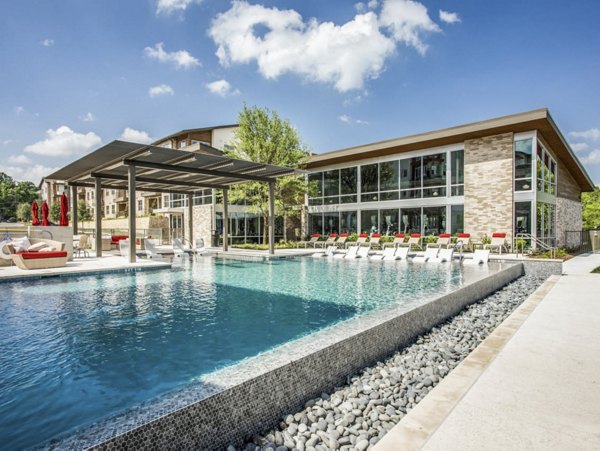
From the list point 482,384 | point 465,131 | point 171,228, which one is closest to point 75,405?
point 482,384

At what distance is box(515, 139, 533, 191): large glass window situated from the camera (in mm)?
16438

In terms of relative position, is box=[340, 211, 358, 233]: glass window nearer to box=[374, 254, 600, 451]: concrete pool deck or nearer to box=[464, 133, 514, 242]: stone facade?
box=[464, 133, 514, 242]: stone facade

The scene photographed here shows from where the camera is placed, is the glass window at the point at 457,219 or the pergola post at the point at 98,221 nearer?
the pergola post at the point at 98,221

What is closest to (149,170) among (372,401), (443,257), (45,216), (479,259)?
(45,216)

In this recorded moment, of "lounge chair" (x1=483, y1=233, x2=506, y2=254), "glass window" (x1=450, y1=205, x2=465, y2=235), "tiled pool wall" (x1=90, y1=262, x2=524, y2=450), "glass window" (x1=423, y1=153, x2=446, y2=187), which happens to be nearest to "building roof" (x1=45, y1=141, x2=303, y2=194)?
"glass window" (x1=423, y1=153, x2=446, y2=187)

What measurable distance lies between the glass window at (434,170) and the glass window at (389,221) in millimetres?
2493

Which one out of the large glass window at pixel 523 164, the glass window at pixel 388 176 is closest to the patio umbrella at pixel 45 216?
the glass window at pixel 388 176

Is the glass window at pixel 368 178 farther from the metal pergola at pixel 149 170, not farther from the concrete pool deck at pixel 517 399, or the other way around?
the concrete pool deck at pixel 517 399

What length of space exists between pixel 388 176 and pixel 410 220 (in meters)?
3.16

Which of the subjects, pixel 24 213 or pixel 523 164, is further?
pixel 24 213

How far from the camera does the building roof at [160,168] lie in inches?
476

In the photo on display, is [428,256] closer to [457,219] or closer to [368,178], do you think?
[457,219]

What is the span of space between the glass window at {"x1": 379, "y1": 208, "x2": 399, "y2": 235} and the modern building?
0.20ft

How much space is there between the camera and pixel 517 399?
308 cm
